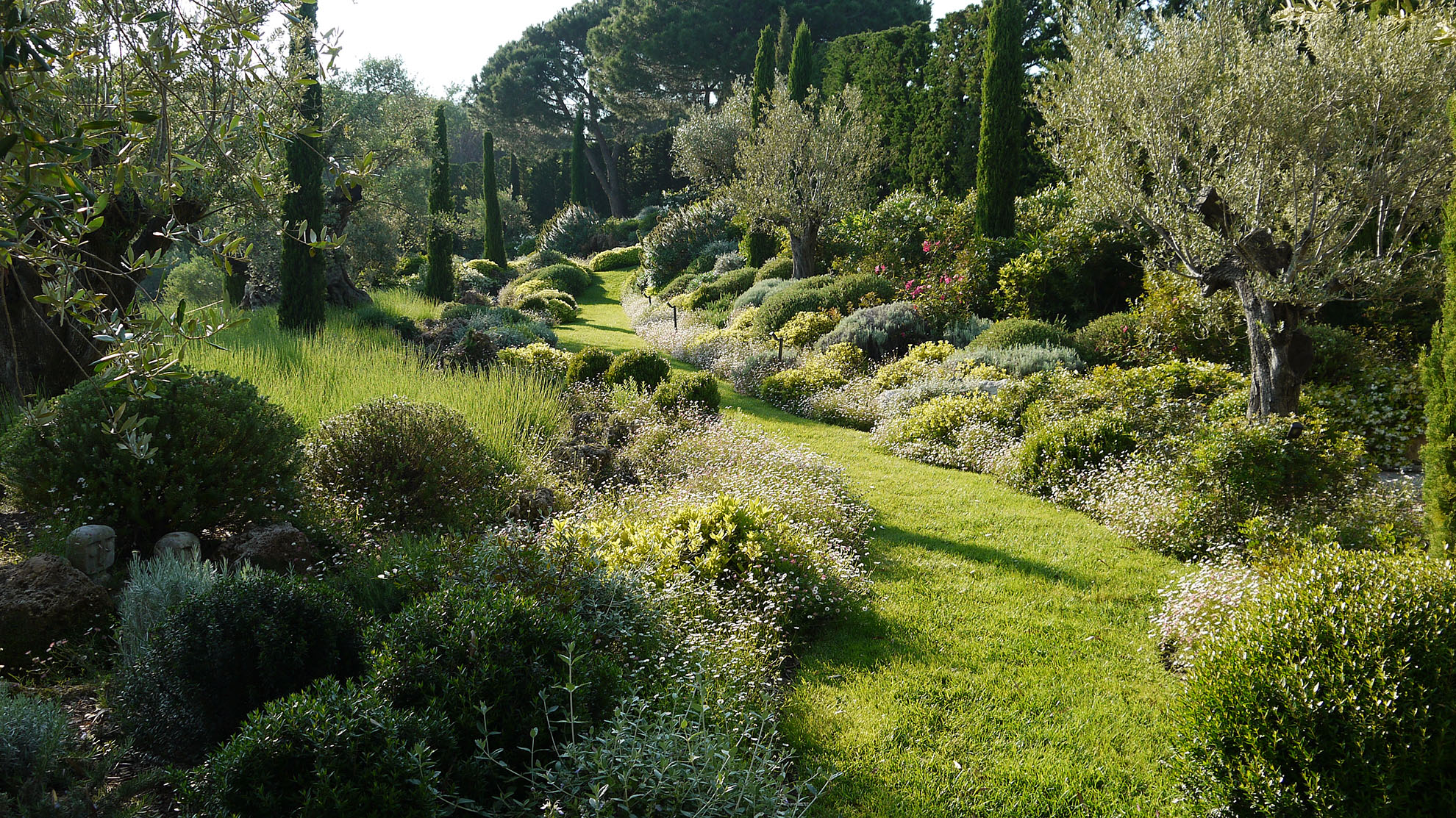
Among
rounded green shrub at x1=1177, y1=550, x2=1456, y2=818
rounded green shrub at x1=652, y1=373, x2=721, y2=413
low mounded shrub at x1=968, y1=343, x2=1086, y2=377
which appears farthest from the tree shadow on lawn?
low mounded shrub at x1=968, y1=343, x2=1086, y2=377

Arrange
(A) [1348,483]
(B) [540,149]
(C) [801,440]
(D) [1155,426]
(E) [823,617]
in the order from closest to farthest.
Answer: (E) [823,617], (A) [1348,483], (D) [1155,426], (C) [801,440], (B) [540,149]

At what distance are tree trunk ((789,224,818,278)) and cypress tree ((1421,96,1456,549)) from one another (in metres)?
14.0

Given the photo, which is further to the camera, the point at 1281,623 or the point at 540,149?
the point at 540,149

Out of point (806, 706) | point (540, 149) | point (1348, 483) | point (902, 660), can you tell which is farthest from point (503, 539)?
point (540, 149)

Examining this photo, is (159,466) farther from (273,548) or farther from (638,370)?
(638,370)

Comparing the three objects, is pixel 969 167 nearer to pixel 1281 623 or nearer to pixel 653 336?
pixel 653 336

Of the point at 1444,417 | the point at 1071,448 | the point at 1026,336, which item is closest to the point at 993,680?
the point at 1444,417

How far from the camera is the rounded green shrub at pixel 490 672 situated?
266 centimetres

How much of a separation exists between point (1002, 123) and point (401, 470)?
1318 cm

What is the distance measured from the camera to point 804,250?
59.8ft

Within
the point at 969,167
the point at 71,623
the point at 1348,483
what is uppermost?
the point at 969,167

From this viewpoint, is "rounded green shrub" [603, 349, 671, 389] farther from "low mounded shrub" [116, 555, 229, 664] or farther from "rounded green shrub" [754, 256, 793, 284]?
"rounded green shrub" [754, 256, 793, 284]

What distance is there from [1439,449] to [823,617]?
12.3ft

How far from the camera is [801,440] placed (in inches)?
372
